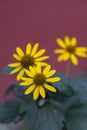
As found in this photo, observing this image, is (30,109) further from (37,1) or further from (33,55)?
(37,1)

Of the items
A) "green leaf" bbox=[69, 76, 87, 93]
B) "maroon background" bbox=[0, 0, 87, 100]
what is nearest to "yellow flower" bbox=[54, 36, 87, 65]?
"green leaf" bbox=[69, 76, 87, 93]

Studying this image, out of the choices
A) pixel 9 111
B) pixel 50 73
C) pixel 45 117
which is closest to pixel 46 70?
pixel 50 73

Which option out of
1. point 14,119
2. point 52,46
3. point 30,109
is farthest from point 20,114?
point 52,46

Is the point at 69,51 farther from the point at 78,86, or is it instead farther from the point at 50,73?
the point at 50,73

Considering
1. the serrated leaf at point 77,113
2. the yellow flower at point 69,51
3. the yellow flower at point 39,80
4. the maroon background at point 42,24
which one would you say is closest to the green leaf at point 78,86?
the serrated leaf at point 77,113

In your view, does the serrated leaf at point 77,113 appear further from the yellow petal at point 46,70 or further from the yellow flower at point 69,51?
the yellow flower at point 69,51

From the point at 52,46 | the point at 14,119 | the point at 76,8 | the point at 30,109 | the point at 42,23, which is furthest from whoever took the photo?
the point at 76,8

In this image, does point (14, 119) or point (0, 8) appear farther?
point (0, 8)
